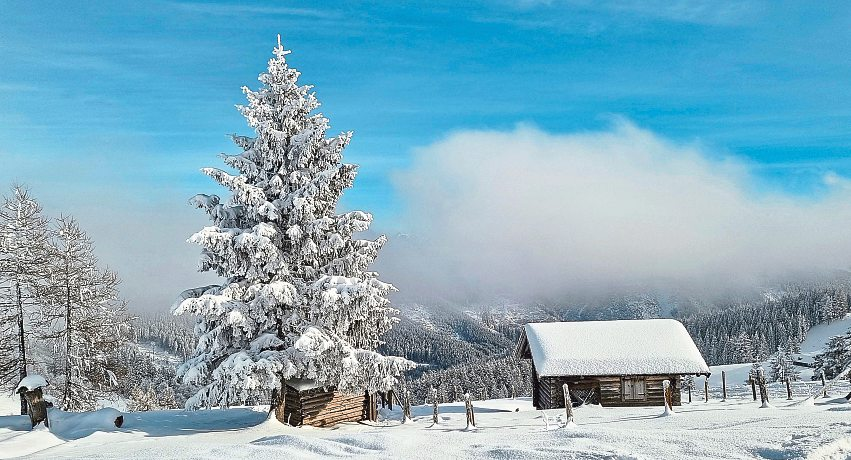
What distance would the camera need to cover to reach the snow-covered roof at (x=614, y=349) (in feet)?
112

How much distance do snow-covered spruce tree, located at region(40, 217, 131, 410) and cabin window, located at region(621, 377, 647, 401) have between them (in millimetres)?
27712

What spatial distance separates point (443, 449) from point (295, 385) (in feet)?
28.4

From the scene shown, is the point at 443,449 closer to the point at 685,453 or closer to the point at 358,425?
the point at 685,453

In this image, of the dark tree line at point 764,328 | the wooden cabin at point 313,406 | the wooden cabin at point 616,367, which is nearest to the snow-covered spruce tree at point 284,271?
the wooden cabin at point 313,406

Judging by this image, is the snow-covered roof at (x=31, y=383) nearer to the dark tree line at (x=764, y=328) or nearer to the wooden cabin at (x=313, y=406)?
the wooden cabin at (x=313, y=406)

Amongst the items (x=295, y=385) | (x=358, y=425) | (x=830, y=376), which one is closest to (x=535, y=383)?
(x=358, y=425)

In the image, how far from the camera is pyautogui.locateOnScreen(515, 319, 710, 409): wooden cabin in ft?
112

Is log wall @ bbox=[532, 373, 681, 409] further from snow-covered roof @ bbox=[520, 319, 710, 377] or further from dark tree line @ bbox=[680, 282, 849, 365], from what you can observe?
dark tree line @ bbox=[680, 282, 849, 365]

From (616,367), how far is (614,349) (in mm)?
1546

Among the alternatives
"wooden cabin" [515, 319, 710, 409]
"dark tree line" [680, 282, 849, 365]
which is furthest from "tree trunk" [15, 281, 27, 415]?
"dark tree line" [680, 282, 849, 365]

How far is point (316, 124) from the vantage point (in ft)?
75.8

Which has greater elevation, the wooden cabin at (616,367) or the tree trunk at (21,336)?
the tree trunk at (21,336)

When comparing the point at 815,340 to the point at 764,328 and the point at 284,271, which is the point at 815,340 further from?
the point at 284,271

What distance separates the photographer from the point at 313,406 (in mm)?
23203
